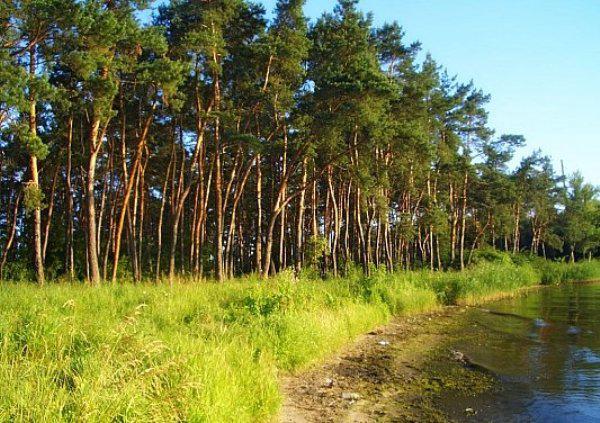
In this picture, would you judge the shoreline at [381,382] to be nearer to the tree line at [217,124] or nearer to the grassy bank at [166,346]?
the grassy bank at [166,346]

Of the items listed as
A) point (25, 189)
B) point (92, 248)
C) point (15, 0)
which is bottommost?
point (92, 248)

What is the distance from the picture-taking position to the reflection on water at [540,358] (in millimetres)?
8188

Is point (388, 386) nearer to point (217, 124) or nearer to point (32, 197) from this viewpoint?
point (32, 197)

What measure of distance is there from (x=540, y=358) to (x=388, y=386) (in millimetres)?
5183

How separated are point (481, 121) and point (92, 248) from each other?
1345 inches

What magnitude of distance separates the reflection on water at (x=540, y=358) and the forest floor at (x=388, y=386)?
0.54 meters

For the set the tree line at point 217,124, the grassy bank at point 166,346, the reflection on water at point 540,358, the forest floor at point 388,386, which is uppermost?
the tree line at point 217,124

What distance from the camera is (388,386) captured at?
897cm

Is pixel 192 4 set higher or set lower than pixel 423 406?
higher

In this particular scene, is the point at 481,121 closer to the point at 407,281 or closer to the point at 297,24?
the point at 297,24

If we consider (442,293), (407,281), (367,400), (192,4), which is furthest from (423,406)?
(192,4)

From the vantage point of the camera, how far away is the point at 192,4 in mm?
22016

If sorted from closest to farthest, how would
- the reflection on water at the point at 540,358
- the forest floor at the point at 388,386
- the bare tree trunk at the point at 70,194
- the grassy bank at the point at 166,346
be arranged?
1. the grassy bank at the point at 166,346
2. the forest floor at the point at 388,386
3. the reflection on water at the point at 540,358
4. the bare tree trunk at the point at 70,194

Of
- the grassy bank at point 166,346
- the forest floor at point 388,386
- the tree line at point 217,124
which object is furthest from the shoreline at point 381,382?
the tree line at point 217,124
